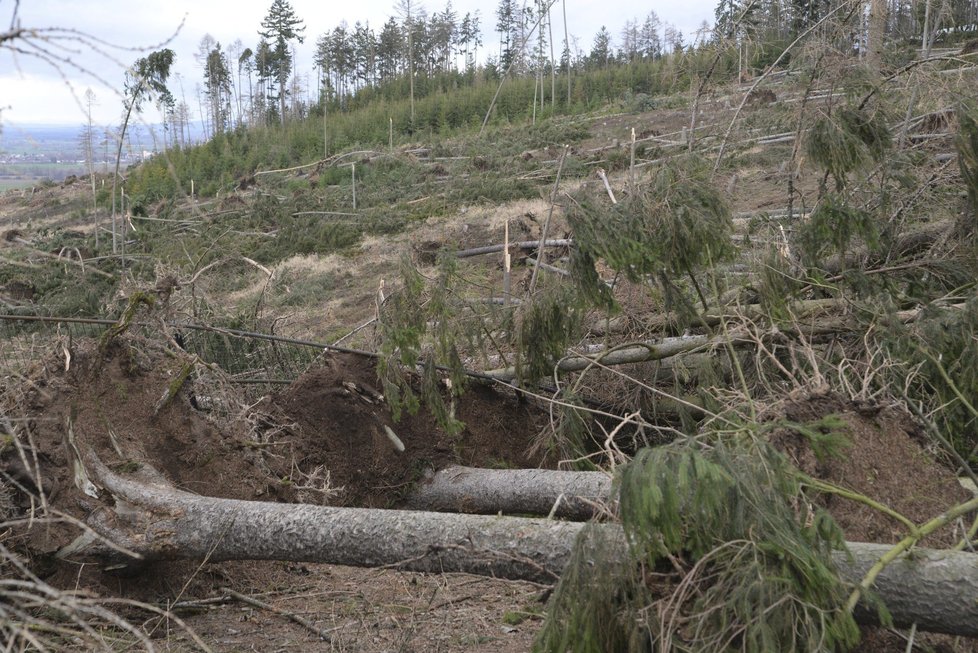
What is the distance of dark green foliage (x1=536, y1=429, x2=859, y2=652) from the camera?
2.24m

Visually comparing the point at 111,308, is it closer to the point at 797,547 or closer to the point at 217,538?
the point at 217,538

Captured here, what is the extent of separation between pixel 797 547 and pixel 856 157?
353 cm

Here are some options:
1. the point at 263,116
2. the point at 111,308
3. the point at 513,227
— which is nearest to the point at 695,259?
the point at 111,308

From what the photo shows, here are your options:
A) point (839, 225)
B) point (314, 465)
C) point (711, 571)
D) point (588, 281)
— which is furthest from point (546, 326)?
point (711, 571)

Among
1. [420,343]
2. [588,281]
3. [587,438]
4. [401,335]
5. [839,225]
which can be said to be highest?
[839,225]

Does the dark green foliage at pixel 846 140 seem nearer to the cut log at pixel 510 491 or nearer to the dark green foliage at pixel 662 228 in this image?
the dark green foliage at pixel 662 228

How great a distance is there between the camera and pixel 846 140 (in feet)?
16.4

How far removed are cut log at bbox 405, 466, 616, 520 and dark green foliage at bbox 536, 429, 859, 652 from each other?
143cm

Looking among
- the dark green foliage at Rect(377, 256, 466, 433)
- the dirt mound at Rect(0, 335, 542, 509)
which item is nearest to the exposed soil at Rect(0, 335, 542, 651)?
the dirt mound at Rect(0, 335, 542, 509)

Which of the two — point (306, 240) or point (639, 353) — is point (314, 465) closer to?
point (639, 353)

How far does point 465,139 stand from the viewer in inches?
1029

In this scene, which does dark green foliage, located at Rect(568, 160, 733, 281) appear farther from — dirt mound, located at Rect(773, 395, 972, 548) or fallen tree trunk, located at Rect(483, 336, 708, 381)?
dirt mound, located at Rect(773, 395, 972, 548)

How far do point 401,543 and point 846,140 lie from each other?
11.8 ft

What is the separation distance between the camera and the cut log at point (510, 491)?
164 inches
